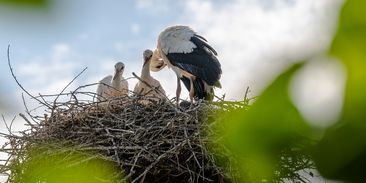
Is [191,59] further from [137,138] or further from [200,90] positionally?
[137,138]

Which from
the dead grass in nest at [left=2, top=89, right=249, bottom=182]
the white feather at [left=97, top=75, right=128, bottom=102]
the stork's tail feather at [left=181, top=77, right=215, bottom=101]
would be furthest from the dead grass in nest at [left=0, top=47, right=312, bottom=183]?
the stork's tail feather at [left=181, top=77, right=215, bottom=101]

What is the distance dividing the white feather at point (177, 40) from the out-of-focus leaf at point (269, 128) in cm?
481

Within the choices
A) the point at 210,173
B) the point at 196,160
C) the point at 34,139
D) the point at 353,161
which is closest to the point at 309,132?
the point at 353,161

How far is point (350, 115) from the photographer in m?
0.20

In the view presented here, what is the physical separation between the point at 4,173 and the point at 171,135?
0.81 meters

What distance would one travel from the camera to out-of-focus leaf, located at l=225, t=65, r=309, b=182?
0.69 ft

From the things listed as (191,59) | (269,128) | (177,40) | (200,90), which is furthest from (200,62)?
(269,128)

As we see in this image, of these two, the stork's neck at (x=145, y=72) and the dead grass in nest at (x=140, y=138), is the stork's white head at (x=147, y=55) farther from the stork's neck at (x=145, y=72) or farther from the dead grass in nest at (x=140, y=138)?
the dead grass in nest at (x=140, y=138)

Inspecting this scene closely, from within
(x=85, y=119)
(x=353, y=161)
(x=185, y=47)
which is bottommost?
(x=353, y=161)

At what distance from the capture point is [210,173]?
3.12 m

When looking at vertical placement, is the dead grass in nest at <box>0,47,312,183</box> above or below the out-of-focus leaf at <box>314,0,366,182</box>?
above

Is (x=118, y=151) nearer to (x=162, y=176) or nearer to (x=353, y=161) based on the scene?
(x=162, y=176)

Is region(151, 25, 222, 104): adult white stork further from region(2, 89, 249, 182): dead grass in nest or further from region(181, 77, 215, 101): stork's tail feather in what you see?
region(2, 89, 249, 182): dead grass in nest

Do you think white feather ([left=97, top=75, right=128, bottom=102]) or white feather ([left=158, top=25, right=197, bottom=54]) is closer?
white feather ([left=97, top=75, right=128, bottom=102])
